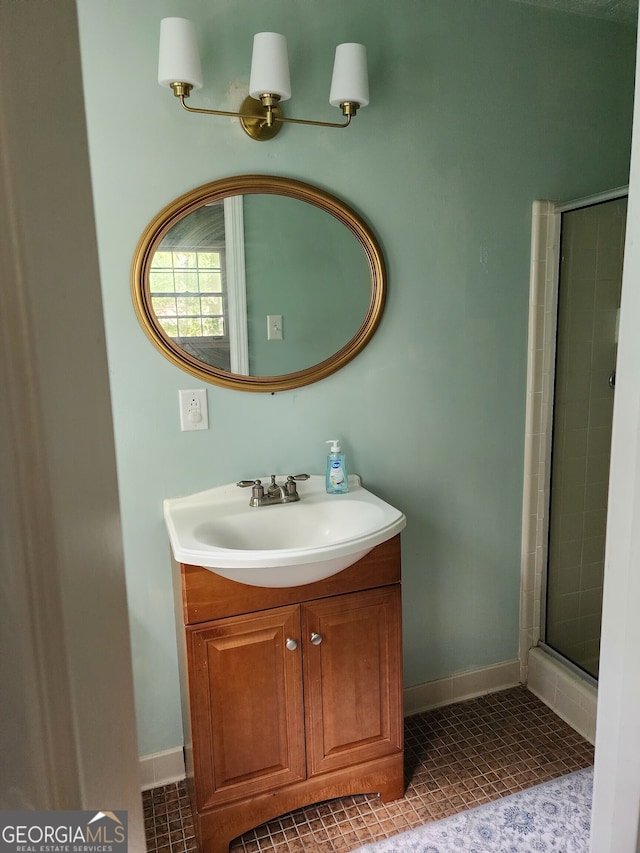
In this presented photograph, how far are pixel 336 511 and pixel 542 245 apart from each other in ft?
4.17

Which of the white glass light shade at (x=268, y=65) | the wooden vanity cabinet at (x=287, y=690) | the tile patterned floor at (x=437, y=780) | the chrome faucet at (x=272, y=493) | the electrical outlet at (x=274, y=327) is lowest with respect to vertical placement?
the tile patterned floor at (x=437, y=780)

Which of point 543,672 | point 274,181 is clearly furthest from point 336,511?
point 543,672

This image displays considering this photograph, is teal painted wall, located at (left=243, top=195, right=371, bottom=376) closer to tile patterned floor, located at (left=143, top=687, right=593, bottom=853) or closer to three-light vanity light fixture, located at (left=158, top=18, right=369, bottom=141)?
three-light vanity light fixture, located at (left=158, top=18, right=369, bottom=141)

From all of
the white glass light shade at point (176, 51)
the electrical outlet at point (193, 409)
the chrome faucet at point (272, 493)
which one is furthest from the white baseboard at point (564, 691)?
the white glass light shade at point (176, 51)

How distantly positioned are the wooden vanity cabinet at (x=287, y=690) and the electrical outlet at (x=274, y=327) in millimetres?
736

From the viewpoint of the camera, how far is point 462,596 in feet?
7.80

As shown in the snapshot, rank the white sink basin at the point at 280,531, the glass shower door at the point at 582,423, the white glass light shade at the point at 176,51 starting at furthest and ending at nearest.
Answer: the glass shower door at the point at 582,423
the white glass light shade at the point at 176,51
the white sink basin at the point at 280,531

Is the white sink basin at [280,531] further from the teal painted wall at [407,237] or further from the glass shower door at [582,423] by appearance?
the glass shower door at [582,423]

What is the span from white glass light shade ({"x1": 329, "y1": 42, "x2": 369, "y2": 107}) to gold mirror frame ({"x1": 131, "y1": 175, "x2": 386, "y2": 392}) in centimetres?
27

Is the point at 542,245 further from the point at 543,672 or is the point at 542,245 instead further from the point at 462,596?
the point at 543,672

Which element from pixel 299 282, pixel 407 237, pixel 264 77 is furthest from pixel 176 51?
pixel 407 237

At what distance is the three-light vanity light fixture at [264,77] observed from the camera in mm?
1630

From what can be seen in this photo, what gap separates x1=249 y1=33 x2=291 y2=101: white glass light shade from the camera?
1.69 meters

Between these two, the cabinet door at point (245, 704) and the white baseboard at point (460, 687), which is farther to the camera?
the white baseboard at point (460, 687)
